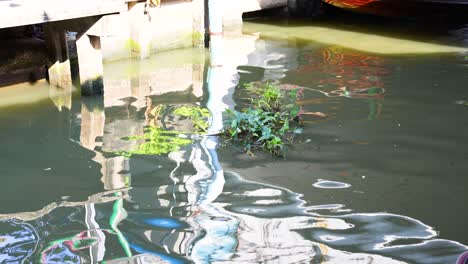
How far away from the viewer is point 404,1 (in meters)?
13.8

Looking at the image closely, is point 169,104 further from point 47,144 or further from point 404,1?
point 404,1

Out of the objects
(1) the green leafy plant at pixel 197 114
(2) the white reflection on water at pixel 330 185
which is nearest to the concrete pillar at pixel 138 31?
(1) the green leafy plant at pixel 197 114

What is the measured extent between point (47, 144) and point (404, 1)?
9729 millimetres

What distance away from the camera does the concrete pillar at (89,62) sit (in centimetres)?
757

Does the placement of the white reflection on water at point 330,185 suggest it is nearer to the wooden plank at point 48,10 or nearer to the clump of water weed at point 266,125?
the clump of water weed at point 266,125

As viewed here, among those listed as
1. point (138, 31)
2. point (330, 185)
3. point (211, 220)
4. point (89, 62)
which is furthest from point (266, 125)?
point (138, 31)

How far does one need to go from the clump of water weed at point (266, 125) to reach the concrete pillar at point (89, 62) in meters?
1.82

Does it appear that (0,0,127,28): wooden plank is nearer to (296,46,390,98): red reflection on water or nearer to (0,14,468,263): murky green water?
(0,14,468,263): murky green water

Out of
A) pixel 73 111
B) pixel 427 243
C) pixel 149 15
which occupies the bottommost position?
pixel 427 243

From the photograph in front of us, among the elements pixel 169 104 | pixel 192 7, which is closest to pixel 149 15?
pixel 192 7

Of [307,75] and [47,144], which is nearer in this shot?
[47,144]

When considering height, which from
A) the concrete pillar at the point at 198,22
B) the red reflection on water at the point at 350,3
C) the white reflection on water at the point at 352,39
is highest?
the red reflection on water at the point at 350,3

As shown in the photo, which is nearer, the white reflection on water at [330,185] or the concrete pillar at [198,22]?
the white reflection on water at [330,185]

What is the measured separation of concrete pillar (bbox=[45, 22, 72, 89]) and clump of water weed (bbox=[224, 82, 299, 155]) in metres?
2.50
